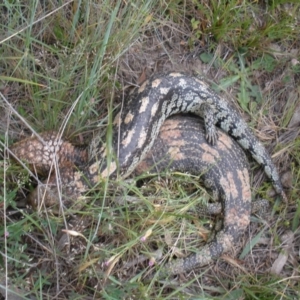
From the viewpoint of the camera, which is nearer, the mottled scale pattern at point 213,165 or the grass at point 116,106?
the grass at point 116,106

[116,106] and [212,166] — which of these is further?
[212,166]

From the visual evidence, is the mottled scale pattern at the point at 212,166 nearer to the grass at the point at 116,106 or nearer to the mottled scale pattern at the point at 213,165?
the mottled scale pattern at the point at 213,165

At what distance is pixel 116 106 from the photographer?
4.13 m

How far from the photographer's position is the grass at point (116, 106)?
11.7 feet

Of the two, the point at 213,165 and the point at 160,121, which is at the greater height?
the point at 160,121

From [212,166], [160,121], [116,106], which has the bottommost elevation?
[212,166]

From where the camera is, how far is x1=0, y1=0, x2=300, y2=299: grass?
141 inches

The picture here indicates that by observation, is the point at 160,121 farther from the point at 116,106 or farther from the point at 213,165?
the point at 213,165

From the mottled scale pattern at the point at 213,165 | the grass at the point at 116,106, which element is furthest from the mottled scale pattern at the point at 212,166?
the grass at the point at 116,106

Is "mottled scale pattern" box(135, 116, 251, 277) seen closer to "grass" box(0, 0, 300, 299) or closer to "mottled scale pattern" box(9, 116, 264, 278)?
"mottled scale pattern" box(9, 116, 264, 278)

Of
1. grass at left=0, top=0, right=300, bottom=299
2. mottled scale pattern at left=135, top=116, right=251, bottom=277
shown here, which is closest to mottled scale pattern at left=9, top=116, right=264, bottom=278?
mottled scale pattern at left=135, top=116, right=251, bottom=277

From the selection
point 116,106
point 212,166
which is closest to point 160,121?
point 116,106

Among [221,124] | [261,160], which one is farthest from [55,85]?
[261,160]

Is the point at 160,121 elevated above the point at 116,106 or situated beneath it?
situated beneath
